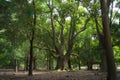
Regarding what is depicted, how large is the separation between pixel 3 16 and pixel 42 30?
24.5m

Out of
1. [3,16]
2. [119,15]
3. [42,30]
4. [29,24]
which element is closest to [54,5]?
[42,30]

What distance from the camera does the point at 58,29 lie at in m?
52.9

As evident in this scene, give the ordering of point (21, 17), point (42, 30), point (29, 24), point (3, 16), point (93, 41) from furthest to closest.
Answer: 1. point (93, 41)
2. point (42, 30)
3. point (29, 24)
4. point (21, 17)
5. point (3, 16)

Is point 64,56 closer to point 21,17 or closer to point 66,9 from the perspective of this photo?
point 66,9

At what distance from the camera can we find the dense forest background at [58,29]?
1768 centimetres

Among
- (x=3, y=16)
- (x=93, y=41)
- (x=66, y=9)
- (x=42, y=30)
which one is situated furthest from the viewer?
(x=93, y=41)

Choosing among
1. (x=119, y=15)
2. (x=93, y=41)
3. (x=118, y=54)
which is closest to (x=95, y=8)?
(x=119, y=15)

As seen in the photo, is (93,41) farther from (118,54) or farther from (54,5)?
(54,5)

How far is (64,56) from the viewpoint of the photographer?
42.0m

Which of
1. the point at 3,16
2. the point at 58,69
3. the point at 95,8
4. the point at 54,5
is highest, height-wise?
the point at 54,5

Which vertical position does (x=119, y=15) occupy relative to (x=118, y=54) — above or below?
above

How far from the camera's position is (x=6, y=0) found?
16.1 meters

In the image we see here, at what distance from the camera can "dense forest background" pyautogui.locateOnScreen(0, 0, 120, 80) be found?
17.7 meters

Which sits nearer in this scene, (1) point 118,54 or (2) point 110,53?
(2) point 110,53
